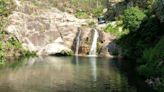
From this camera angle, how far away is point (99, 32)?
135 meters

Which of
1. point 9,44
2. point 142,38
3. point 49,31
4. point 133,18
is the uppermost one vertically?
point 133,18

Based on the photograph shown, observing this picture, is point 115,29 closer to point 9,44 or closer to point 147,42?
point 9,44

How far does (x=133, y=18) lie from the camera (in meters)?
112

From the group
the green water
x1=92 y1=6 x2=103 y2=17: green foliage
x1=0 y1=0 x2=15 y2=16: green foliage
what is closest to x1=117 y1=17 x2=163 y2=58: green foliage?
the green water

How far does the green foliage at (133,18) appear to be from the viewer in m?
111

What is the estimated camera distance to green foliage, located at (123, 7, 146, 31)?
365 feet

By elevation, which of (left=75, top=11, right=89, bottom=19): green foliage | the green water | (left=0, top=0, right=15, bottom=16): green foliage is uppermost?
(left=0, top=0, right=15, bottom=16): green foliage

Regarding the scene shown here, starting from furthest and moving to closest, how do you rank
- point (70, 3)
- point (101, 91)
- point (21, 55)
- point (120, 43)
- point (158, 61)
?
1. point (70, 3)
2. point (21, 55)
3. point (120, 43)
4. point (158, 61)
5. point (101, 91)

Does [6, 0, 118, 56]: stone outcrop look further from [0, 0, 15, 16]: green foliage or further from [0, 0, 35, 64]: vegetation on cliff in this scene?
[0, 0, 15, 16]: green foliage

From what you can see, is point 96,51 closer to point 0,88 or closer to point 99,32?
point 99,32

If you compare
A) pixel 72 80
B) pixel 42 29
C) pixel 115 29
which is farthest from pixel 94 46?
pixel 72 80

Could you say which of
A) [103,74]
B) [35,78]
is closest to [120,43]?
[103,74]

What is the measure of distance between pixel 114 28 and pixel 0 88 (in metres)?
79.4

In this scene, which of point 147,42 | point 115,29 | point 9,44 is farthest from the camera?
point 115,29
